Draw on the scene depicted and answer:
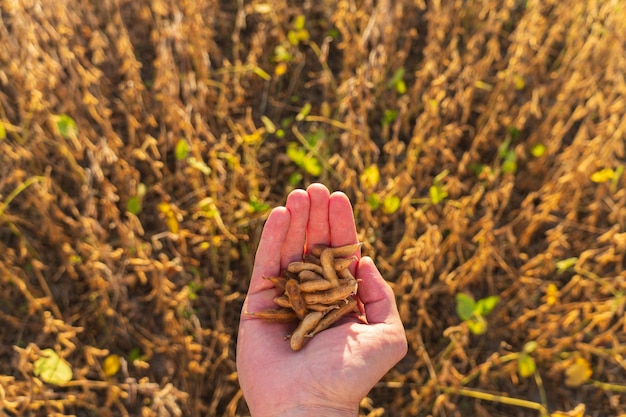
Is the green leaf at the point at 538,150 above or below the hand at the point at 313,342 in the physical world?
above

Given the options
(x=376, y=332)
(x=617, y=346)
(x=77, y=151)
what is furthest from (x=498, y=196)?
(x=77, y=151)

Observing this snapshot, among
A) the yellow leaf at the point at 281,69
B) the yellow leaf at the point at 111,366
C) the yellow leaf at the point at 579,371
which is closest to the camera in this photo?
the yellow leaf at the point at 111,366

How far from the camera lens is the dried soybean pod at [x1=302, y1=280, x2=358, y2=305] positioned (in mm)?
1410

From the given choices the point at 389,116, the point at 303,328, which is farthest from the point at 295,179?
the point at 303,328

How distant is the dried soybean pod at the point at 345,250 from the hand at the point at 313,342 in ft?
0.13

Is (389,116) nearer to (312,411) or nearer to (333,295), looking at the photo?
(333,295)

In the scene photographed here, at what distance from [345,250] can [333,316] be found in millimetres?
188

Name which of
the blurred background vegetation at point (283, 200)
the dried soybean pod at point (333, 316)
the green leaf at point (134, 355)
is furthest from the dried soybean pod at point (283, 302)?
the green leaf at point (134, 355)

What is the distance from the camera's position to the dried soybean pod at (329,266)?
144 centimetres

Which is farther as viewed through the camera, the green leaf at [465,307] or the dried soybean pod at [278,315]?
the green leaf at [465,307]

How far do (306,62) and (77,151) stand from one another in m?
1.12

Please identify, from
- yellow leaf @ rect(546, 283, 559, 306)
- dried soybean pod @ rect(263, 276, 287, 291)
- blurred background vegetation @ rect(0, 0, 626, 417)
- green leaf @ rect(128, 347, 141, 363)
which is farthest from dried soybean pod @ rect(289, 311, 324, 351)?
yellow leaf @ rect(546, 283, 559, 306)

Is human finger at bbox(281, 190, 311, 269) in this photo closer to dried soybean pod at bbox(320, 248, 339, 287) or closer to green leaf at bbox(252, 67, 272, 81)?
dried soybean pod at bbox(320, 248, 339, 287)

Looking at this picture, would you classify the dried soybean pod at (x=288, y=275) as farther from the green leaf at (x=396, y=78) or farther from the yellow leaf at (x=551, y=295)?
the green leaf at (x=396, y=78)
